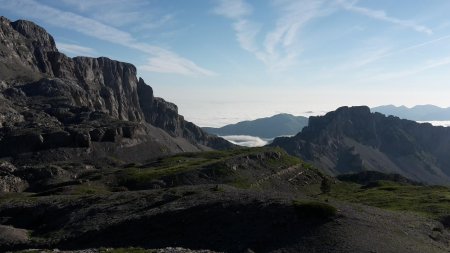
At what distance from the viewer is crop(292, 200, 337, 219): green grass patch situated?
6944 cm

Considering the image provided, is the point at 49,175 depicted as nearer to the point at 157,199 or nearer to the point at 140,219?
the point at 157,199

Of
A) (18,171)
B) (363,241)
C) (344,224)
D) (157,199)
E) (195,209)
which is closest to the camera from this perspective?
(363,241)

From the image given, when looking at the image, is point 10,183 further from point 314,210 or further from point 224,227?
point 314,210

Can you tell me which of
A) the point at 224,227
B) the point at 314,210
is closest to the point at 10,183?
the point at 224,227

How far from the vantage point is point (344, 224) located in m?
67.5

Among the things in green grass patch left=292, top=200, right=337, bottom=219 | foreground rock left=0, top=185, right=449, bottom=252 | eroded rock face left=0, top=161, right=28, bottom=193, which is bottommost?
eroded rock face left=0, top=161, right=28, bottom=193

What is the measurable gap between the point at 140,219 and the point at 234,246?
24.5 metres

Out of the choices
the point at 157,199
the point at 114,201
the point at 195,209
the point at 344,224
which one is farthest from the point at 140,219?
the point at 344,224

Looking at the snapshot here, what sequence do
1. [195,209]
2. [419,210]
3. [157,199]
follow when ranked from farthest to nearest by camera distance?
[419,210], [157,199], [195,209]

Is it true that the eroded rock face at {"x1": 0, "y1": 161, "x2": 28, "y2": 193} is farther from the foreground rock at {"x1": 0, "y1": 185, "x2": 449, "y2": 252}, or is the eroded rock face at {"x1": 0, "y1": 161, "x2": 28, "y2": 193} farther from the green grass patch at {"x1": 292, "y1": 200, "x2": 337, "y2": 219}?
the green grass patch at {"x1": 292, "y1": 200, "x2": 337, "y2": 219}

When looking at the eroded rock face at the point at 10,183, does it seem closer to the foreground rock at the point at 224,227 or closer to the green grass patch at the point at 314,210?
the foreground rock at the point at 224,227

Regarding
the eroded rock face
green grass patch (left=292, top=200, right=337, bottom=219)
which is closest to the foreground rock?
green grass patch (left=292, top=200, right=337, bottom=219)

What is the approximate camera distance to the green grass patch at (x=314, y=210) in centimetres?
6944

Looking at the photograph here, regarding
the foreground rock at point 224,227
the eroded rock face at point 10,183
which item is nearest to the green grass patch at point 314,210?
the foreground rock at point 224,227
